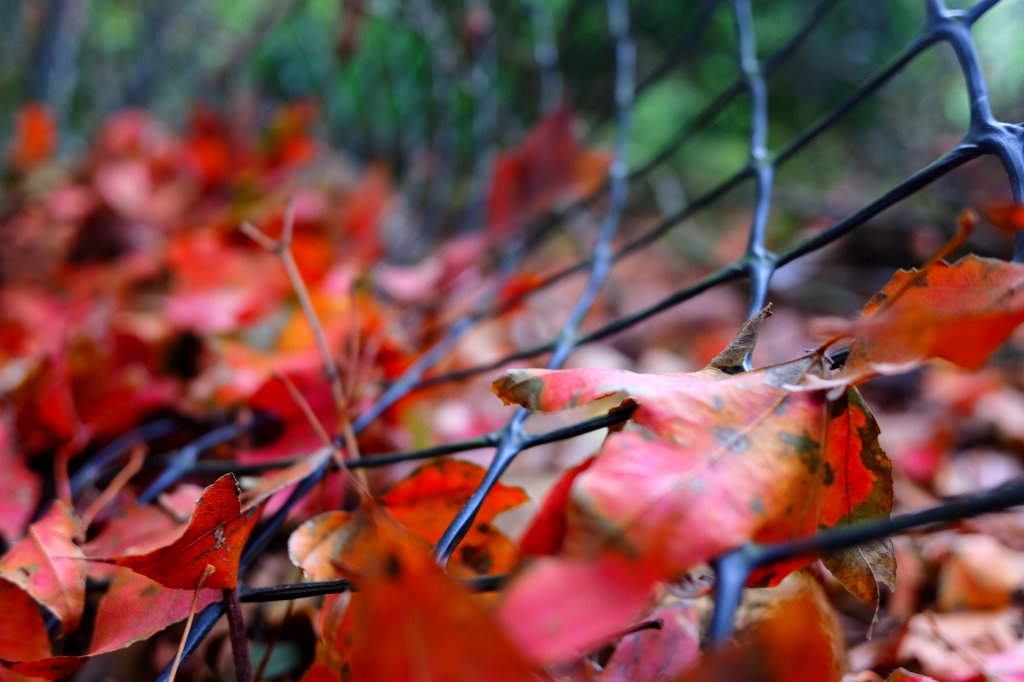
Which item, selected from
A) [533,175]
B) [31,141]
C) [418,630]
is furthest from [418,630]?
[31,141]

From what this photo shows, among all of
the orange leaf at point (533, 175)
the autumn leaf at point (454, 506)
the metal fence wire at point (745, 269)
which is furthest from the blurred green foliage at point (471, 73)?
the autumn leaf at point (454, 506)

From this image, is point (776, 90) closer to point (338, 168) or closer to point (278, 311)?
point (338, 168)

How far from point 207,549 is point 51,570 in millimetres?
99

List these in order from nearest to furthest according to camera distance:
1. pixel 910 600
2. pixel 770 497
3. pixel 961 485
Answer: pixel 770 497 → pixel 910 600 → pixel 961 485

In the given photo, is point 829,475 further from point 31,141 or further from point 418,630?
point 31,141

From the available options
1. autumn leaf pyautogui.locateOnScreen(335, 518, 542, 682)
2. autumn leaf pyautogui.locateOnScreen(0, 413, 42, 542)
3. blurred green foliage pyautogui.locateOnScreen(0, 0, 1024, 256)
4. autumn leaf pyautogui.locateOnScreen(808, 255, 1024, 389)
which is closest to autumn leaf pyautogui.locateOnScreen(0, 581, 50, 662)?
autumn leaf pyautogui.locateOnScreen(0, 413, 42, 542)

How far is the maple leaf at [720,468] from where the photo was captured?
16 cm

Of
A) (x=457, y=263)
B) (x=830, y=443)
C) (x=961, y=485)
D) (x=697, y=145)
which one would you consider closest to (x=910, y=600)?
(x=961, y=485)

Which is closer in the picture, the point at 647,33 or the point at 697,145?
the point at 647,33

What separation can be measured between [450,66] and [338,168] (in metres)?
0.43

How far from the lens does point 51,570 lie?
0.28 meters

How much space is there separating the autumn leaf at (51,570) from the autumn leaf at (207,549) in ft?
0.18

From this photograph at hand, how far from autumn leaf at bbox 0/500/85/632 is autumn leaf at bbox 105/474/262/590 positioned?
55 millimetres

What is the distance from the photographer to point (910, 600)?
0.44 metres
